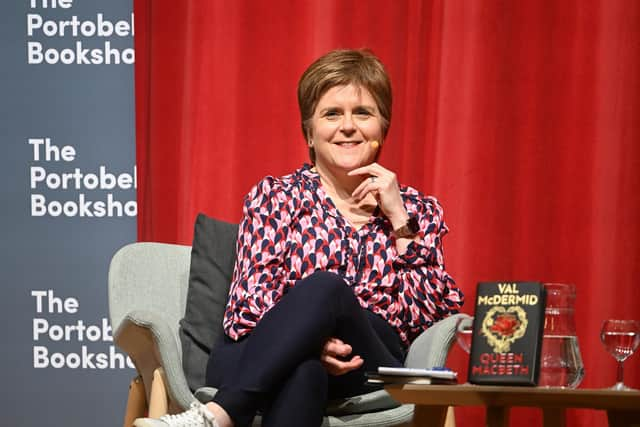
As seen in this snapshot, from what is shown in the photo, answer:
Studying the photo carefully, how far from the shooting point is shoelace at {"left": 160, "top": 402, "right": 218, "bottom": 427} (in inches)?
71.4

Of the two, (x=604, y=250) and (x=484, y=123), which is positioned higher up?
(x=484, y=123)

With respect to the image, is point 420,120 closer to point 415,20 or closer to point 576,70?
point 415,20

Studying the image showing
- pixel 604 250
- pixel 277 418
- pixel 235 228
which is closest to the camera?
pixel 277 418

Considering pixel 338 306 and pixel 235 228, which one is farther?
pixel 235 228

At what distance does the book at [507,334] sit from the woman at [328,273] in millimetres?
459

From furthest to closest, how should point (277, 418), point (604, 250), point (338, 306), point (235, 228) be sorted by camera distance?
point (604, 250) < point (235, 228) < point (338, 306) < point (277, 418)

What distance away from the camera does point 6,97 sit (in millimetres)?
3467

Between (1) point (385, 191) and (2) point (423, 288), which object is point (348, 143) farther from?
(2) point (423, 288)

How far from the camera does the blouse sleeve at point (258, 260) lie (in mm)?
2203

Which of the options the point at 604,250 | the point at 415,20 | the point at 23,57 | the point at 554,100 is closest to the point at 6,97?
the point at 23,57

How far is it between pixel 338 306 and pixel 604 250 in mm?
1647

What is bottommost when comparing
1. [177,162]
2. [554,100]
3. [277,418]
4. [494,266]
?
[277,418]

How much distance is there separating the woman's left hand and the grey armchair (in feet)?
1.10

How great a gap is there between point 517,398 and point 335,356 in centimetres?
63
